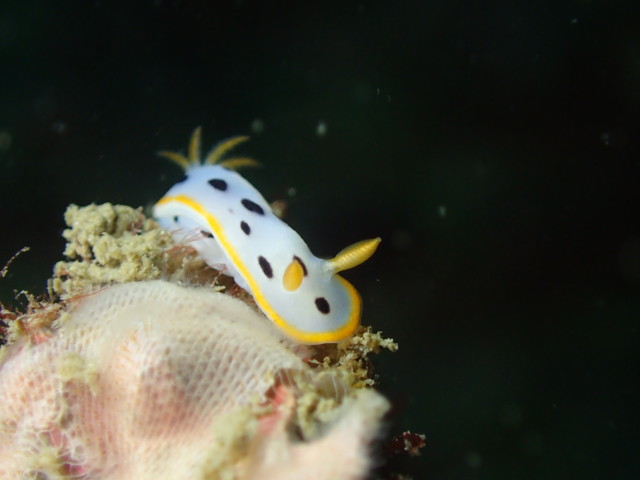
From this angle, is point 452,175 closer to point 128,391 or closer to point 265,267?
point 265,267

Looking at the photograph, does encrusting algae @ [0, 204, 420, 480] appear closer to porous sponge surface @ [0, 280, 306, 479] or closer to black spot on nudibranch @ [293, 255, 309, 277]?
porous sponge surface @ [0, 280, 306, 479]

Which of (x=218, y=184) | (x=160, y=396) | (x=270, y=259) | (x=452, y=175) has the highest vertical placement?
(x=452, y=175)

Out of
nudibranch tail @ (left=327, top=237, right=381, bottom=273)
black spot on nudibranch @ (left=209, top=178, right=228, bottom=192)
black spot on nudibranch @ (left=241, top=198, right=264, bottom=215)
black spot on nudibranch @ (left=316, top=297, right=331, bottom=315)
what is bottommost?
black spot on nudibranch @ (left=316, top=297, right=331, bottom=315)

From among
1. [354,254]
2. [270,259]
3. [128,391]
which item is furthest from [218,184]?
[128,391]

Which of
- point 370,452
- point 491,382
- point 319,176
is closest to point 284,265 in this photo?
point 370,452

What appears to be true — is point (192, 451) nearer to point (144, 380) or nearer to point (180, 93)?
point (144, 380)

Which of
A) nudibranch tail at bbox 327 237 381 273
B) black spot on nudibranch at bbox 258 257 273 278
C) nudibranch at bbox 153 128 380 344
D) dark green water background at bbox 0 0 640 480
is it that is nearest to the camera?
nudibranch at bbox 153 128 380 344

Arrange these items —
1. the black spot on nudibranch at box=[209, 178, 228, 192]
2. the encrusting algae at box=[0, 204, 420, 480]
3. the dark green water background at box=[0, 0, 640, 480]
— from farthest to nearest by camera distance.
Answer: the dark green water background at box=[0, 0, 640, 480] → the black spot on nudibranch at box=[209, 178, 228, 192] → the encrusting algae at box=[0, 204, 420, 480]

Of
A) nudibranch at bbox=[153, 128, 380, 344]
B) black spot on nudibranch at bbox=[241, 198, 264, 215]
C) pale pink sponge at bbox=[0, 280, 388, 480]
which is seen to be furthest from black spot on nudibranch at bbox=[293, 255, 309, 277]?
pale pink sponge at bbox=[0, 280, 388, 480]

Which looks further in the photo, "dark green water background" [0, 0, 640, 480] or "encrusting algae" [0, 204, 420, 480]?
"dark green water background" [0, 0, 640, 480]
